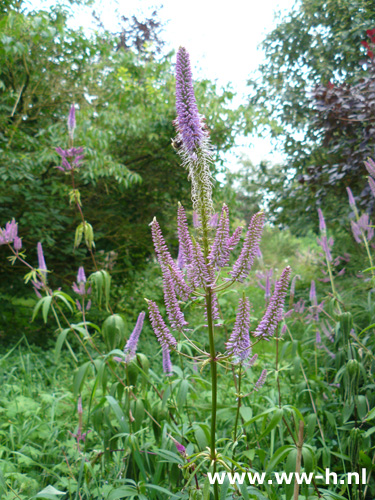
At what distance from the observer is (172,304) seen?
120cm

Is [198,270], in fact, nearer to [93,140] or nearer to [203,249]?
[203,249]

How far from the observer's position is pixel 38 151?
197 inches

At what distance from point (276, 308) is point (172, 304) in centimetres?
33

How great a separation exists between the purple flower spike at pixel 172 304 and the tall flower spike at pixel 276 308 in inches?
9.7

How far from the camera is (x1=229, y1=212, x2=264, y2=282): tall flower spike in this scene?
1146mm

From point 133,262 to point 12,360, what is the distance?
2.65 m

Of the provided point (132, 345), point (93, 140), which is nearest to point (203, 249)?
point (132, 345)

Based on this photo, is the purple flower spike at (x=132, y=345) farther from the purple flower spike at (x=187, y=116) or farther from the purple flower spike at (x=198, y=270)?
the purple flower spike at (x=187, y=116)

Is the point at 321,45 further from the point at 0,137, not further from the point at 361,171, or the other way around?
the point at 0,137

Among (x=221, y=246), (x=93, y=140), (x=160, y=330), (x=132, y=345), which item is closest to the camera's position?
(x=221, y=246)

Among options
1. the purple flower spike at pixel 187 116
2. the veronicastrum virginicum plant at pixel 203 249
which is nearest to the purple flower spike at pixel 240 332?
the veronicastrum virginicum plant at pixel 203 249

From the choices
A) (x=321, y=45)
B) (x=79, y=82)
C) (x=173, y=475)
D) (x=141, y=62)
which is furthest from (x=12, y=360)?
(x=321, y=45)

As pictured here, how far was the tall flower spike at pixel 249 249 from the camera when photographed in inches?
45.1

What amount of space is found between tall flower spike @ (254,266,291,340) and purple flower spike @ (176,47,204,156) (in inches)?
19.2
